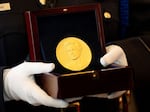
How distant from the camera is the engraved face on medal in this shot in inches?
23.7

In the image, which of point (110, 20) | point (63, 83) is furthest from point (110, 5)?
point (63, 83)

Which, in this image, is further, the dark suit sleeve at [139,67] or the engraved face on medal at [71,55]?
the dark suit sleeve at [139,67]

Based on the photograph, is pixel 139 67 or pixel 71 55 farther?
pixel 139 67

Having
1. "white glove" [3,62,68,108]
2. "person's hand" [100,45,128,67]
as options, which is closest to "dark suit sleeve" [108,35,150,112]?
"person's hand" [100,45,128,67]

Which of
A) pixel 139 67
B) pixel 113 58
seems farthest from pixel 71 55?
pixel 139 67

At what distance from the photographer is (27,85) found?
58 centimetres

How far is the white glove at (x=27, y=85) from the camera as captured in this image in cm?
56

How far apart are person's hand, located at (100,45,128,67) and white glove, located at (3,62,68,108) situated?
0.30 ft

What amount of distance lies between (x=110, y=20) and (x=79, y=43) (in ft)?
0.46

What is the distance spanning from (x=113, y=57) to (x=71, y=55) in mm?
67

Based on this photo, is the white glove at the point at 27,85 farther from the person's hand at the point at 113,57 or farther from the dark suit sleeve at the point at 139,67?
the dark suit sleeve at the point at 139,67

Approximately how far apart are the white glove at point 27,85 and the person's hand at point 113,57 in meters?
0.09

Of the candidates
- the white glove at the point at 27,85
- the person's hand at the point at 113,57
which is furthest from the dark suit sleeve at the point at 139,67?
the white glove at the point at 27,85

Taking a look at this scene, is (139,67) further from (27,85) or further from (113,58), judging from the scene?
(27,85)
